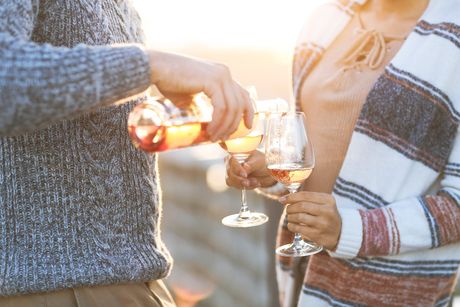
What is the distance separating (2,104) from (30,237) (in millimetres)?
439

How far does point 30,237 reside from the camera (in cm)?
155

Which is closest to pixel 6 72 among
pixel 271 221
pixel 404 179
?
pixel 404 179

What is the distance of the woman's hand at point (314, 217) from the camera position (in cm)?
203

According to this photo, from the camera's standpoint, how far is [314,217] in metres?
2.04

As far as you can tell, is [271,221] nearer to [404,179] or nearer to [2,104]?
[404,179]

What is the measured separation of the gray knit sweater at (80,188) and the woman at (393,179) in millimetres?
558

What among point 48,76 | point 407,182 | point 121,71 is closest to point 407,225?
point 407,182

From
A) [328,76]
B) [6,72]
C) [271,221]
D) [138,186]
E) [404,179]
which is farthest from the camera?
[271,221]

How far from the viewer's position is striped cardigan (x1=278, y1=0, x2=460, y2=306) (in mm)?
2141

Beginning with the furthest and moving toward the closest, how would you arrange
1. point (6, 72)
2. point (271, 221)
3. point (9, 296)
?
point (271, 221), point (9, 296), point (6, 72)

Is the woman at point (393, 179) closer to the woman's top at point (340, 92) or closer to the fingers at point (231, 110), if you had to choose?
the woman's top at point (340, 92)

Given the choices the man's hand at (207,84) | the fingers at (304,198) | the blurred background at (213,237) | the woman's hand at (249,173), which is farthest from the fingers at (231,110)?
the blurred background at (213,237)

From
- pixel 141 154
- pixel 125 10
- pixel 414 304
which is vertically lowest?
pixel 414 304

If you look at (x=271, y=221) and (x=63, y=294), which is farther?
(x=271, y=221)
